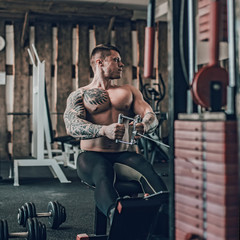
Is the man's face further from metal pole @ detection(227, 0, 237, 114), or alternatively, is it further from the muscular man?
metal pole @ detection(227, 0, 237, 114)

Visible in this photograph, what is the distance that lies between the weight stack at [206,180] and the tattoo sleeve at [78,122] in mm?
1328

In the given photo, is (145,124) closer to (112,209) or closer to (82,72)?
(112,209)

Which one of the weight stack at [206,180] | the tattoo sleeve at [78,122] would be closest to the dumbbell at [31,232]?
the tattoo sleeve at [78,122]

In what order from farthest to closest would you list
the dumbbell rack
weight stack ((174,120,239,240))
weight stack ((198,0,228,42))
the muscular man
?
the dumbbell rack
the muscular man
weight stack ((198,0,228,42))
weight stack ((174,120,239,240))

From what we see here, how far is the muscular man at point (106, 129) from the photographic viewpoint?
2.32 meters

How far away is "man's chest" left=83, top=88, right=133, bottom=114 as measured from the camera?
8.86ft

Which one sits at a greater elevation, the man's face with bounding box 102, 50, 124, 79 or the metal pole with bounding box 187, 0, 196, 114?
→ the man's face with bounding box 102, 50, 124, 79

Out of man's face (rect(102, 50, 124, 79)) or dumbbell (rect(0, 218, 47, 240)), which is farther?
man's face (rect(102, 50, 124, 79))

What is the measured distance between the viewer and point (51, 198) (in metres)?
4.18

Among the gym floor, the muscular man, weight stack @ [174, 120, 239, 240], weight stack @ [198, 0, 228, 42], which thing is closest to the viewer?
weight stack @ [174, 120, 239, 240]

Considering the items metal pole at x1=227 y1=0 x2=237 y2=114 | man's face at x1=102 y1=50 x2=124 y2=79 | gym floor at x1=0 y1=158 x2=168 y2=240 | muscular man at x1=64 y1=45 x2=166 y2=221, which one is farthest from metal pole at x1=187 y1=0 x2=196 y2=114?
gym floor at x1=0 y1=158 x2=168 y2=240

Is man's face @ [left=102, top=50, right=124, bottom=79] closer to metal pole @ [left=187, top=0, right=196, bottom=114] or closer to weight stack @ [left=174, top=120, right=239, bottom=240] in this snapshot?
metal pole @ [left=187, top=0, right=196, bottom=114]

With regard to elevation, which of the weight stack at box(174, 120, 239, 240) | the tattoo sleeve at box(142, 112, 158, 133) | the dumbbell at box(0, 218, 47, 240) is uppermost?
the tattoo sleeve at box(142, 112, 158, 133)

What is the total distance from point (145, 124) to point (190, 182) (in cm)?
143
